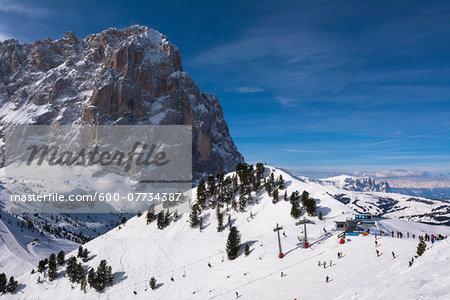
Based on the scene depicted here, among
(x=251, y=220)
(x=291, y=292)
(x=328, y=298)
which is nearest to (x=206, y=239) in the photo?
(x=251, y=220)

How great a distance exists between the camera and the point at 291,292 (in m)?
40.2

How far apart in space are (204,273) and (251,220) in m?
28.4

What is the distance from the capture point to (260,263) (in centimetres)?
5847

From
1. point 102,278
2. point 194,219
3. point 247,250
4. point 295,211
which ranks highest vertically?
point 295,211

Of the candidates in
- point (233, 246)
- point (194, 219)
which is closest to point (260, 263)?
point (233, 246)

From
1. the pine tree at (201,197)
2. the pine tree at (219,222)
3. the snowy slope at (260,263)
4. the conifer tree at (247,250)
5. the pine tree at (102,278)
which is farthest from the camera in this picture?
the pine tree at (201,197)

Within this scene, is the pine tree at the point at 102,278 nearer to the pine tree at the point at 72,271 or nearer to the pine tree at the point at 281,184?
the pine tree at the point at 72,271

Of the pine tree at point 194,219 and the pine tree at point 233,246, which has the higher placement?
the pine tree at point 194,219

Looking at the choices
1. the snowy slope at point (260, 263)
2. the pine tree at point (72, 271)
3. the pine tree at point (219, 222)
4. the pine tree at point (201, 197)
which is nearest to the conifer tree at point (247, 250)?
the snowy slope at point (260, 263)

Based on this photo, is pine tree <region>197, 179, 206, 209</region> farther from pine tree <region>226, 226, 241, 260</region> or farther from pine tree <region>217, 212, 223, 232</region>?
pine tree <region>226, 226, 241, 260</region>

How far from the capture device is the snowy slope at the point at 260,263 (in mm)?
31797

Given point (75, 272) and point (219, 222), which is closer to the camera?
point (75, 272)

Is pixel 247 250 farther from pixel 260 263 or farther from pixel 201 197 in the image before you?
pixel 201 197

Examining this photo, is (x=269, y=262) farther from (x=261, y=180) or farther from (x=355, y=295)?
(x=261, y=180)
